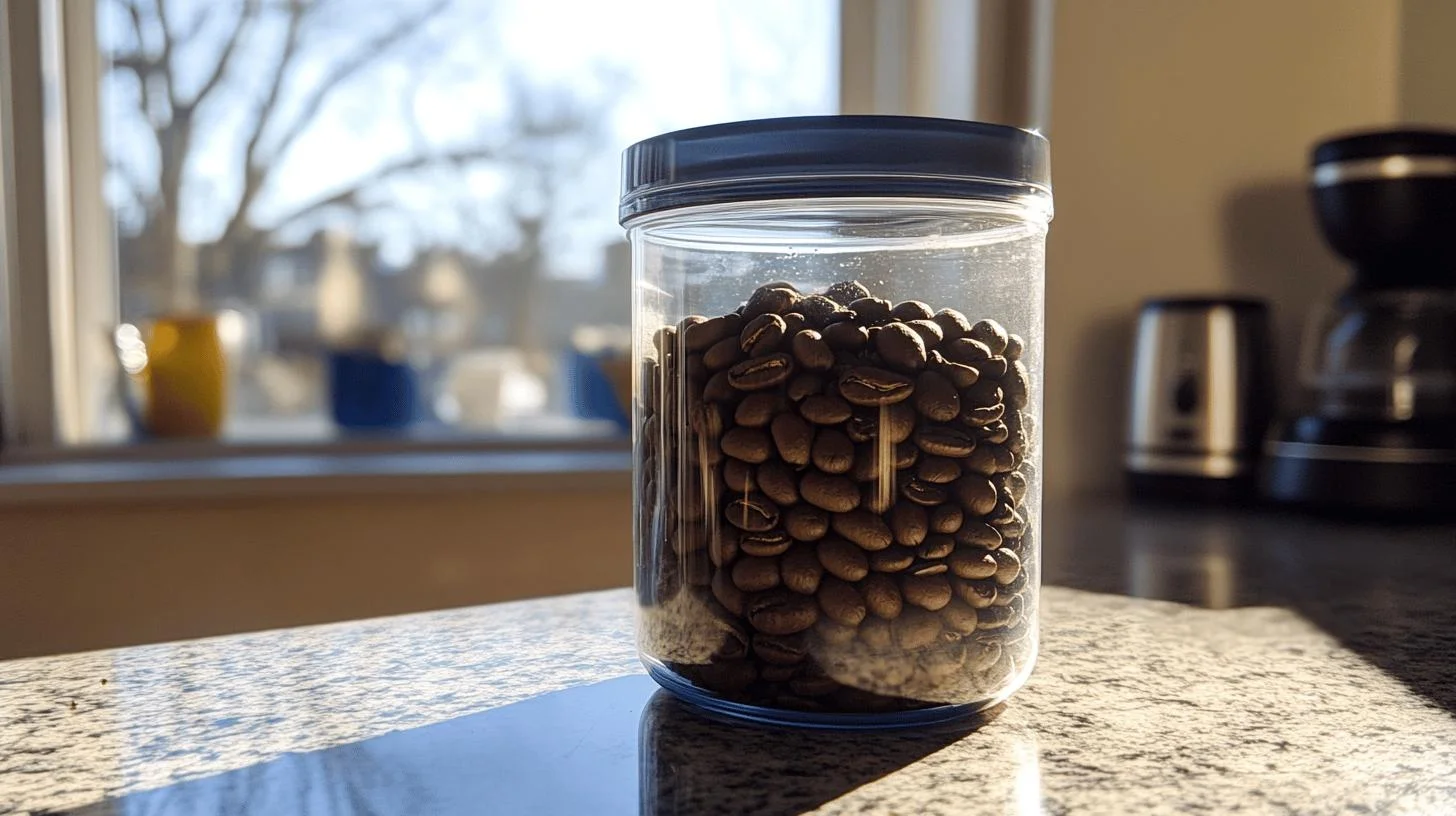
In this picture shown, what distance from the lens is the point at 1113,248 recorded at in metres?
1.45

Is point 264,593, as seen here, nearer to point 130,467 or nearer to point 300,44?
point 130,467

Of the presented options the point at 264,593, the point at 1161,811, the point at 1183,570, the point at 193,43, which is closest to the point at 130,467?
the point at 264,593

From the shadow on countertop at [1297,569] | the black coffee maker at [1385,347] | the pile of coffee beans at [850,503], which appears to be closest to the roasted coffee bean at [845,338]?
the pile of coffee beans at [850,503]

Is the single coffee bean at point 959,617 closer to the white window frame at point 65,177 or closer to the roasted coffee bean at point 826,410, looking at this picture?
the roasted coffee bean at point 826,410

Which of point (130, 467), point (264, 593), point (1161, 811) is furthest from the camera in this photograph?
point (130, 467)

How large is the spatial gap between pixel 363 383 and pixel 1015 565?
1.34 m

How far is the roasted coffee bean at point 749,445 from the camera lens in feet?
1.35

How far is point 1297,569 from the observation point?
2.89 ft

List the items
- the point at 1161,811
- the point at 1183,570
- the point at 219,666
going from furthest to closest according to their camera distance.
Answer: the point at 1183,570
the point at 219,666
the point at 1161,811

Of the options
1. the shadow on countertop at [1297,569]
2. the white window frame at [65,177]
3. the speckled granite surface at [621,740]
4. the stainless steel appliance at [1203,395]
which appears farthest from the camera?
the white window frame at [65,177]

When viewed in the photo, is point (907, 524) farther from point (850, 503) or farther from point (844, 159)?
point (844, 159)

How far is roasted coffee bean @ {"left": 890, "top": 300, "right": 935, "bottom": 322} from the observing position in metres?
0.43

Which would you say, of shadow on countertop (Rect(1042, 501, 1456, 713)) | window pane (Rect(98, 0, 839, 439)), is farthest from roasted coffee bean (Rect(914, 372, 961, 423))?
window pane (Rect(98, 0, 839, 439))

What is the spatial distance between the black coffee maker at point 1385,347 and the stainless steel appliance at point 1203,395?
70 mm
